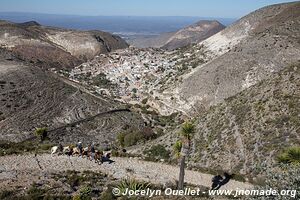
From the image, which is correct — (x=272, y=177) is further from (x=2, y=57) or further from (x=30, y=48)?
(x=30, y=48)

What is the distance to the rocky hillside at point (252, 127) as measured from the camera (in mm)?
27156

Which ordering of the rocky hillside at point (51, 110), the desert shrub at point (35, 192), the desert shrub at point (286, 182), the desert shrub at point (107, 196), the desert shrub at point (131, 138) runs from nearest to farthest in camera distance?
the desert shrub at point (286, 182), the desert shrub at point (35, 192), the desert shrub at point (107, 196), the desert shrub at point (131, 138), the rocky hillside at point (51, 110)

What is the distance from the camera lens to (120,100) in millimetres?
68125

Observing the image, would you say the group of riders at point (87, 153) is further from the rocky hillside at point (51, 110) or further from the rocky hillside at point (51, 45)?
the rocky hillside at point (51, 45)

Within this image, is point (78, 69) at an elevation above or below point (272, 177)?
Answer: below

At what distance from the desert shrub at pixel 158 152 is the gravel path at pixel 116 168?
6.93 meters

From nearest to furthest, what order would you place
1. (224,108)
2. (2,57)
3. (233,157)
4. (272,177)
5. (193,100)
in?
1. (272,177)
2. (233,157)
3. (224,108)
4. (193,100)
5. (2,57)

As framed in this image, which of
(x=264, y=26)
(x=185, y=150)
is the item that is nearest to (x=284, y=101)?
(x=185, y=150)

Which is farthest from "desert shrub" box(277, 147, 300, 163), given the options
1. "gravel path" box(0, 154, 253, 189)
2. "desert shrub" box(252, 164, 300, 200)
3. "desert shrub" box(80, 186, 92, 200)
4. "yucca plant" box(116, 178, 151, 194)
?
"desert shrub" box(80, 186, 92, 200)

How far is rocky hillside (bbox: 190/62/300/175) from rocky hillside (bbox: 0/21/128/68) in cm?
7423

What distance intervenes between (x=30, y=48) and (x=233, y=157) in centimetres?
8980

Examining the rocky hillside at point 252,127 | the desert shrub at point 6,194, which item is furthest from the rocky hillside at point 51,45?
the desert shrub at point 6,194

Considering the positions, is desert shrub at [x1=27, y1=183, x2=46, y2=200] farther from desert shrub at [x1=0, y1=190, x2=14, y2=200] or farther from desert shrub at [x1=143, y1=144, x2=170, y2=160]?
desert shrub at [x1=143, y1=144, x2=170, y2=160]

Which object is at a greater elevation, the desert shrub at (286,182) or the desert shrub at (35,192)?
the desert shrub at (286,182)
